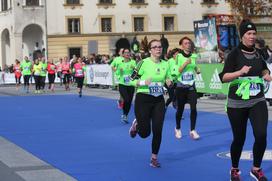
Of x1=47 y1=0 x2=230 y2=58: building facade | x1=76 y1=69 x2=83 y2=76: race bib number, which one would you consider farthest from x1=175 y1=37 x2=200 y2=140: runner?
x1=47 y1=0 x2=230 y2=58: building facade

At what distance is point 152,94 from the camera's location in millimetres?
9562

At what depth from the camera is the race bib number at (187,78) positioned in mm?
12414

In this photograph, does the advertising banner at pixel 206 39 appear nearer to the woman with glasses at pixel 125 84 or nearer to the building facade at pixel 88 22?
the woman with glasses at pixel 125 84

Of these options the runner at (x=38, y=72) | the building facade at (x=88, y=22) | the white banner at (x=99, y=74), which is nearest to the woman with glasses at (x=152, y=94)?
the runner at (x=38, y=72)

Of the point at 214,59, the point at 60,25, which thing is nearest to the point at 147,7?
the point at 60,25

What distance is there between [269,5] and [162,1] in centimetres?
1610

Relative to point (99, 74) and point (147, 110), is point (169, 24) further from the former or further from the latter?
point (147, 110)

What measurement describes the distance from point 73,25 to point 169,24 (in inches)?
373

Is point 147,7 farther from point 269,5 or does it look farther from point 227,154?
point 227,154

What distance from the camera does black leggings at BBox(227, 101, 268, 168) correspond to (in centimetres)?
771

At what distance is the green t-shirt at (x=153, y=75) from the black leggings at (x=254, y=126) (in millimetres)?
1881

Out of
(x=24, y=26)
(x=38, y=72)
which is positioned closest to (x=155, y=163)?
(x=38, y=72)

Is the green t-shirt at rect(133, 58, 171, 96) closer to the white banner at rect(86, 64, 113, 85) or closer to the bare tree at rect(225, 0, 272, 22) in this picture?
the white banner at rect(86, 64, 113, 85)

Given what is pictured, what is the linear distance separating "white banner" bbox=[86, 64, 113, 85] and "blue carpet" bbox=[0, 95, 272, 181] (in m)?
16.6
